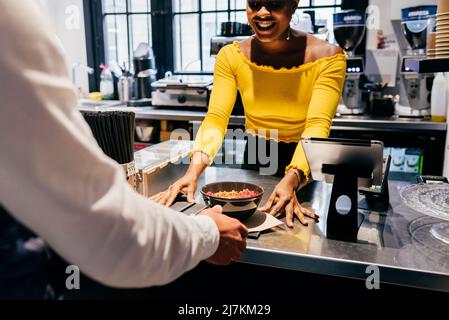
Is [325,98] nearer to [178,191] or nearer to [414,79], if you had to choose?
[178,191]

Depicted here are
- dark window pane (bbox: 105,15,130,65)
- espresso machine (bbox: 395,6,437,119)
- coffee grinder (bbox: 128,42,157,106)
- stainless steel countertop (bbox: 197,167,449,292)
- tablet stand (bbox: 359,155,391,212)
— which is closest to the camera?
stainless steel countertop (bbox: 197,167,449,292)

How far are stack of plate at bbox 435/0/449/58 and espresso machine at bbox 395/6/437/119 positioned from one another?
6.49 ft

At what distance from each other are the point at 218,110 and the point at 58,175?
132cm

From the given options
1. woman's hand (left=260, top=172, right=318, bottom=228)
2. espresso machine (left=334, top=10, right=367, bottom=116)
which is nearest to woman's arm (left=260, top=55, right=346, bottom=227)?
woman's hand (left=260, top=172, right=318, bottom=228)

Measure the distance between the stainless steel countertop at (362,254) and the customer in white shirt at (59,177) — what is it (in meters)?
0.44

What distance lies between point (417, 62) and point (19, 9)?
104cm

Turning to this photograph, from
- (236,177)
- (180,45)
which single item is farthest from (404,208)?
(180,45)

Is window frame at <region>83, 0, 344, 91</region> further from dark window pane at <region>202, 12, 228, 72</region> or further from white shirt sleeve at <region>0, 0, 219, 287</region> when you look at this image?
white shirt sleeve at <region>0, 0, 219, 287</region>

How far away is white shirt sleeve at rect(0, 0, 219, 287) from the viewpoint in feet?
1.82

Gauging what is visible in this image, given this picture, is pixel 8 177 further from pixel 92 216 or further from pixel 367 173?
pixel 367 173

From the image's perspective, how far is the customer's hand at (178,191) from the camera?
4.66 ft

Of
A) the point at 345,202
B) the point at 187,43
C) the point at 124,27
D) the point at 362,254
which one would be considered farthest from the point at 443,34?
the point at 124,27

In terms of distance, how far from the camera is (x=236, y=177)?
5.80ft

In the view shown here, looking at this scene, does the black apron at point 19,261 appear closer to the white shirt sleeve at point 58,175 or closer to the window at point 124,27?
the white shirt sleeve at point 58,175
